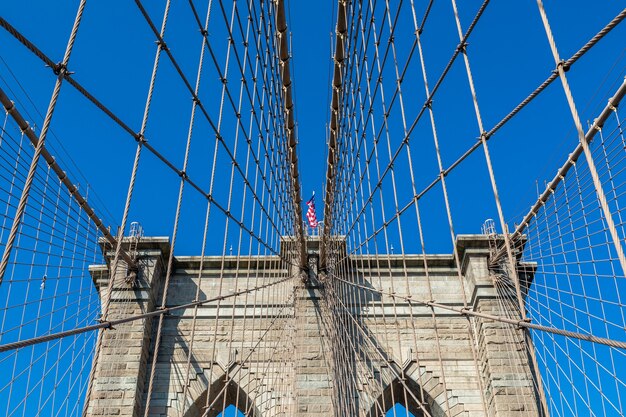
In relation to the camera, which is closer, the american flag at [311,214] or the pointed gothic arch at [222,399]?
the pointed gothic arch at [222,399]

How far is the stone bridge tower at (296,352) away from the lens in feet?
→ 33.9

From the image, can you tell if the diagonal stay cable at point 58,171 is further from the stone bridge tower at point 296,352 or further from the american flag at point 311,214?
the american flag at point 311,214

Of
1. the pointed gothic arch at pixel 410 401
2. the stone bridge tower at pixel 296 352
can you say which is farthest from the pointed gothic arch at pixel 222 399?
the pointed gothic arch at pixel 410 401

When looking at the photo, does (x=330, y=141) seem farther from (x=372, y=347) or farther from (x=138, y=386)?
(x=138, y=386)

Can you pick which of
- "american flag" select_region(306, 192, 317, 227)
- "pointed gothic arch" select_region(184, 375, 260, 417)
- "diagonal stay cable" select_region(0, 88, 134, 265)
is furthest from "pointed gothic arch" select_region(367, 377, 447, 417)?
"diagonal stay cable" select_region(0, 88, 134, 265)

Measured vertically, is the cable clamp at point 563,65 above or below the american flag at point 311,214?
below

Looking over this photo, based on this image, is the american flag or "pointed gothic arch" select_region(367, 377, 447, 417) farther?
the american flag

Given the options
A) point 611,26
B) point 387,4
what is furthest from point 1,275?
point 387,4

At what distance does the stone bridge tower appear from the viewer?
33.9 feet

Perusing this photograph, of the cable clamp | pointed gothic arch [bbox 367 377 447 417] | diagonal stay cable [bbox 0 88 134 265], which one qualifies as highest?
diagonal stay cable [bbox 0 88 134 265]

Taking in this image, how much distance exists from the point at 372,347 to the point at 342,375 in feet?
2.73

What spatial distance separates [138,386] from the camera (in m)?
10.5

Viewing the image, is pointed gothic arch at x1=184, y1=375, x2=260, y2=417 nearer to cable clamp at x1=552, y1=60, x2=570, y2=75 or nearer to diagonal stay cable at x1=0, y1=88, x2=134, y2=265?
diagonal stay cable at x1=0, y1=88, x2=134, y2=265

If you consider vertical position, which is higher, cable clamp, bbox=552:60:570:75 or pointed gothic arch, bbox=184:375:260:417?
cable clamp, bbox=552:60:570:75
